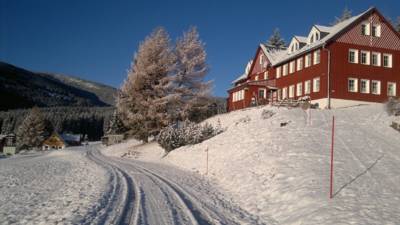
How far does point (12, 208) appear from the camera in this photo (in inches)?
427

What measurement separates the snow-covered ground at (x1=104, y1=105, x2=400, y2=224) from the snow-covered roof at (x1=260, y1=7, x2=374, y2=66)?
26.4 ft

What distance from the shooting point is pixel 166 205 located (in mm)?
11617

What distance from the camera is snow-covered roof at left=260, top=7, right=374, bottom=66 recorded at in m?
37.1

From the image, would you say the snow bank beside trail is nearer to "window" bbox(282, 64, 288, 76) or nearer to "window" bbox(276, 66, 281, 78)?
"window" bbox(282, 64, 288, 76)

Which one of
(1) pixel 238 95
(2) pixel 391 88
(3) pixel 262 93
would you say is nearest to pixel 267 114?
(3) pixel 262 93

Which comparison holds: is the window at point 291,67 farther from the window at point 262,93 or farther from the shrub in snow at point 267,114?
the shrub in snow at point 267,114

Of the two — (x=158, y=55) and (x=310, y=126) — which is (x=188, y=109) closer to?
(x=158, y=55)

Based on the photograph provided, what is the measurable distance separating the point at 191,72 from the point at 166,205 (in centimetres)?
3193

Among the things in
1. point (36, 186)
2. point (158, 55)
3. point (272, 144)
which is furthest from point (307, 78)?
point (36, 186)

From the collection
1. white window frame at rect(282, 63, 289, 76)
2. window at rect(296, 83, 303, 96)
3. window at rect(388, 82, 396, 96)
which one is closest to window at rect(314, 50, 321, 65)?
window at rect(296, 83, 303, 96)

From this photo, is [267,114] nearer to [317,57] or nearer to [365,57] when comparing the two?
[317,57]

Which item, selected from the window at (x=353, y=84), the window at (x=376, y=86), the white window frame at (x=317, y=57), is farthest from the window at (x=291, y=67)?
the window at (x=376, y=86)

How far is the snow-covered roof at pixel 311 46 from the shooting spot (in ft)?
122

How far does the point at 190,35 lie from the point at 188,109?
8.81 metres
